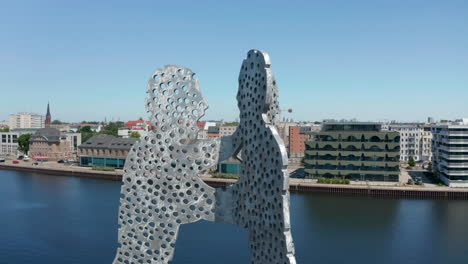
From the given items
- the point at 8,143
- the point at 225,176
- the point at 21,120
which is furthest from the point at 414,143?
the point at 21,120

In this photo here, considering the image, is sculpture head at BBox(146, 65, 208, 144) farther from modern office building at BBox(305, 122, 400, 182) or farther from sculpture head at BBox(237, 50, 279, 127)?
modern office building at BBox(305, 122, 400, 182)

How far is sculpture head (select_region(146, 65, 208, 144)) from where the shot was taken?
→ 17234mm

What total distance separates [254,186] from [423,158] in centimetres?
7286

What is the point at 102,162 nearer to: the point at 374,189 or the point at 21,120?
the point at 374,189

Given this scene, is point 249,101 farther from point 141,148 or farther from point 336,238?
point 336,238

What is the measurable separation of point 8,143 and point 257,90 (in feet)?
316

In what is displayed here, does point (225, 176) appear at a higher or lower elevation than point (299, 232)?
higher

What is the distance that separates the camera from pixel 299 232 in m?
31.4

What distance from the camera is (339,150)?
53.1 m

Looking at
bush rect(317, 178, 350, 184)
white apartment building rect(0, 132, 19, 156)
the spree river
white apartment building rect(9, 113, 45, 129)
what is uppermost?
white apartment building rect(9, 113, 45, 129)

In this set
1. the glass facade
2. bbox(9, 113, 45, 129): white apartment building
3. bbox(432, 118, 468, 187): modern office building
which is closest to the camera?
bbox(432, 118, 468, 187): modern office building

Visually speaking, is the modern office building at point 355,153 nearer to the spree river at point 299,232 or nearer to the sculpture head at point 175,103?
the spree river at point 299,232

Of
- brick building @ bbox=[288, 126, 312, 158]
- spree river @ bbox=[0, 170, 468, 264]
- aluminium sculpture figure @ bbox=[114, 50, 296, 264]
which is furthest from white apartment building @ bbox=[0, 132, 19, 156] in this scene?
aluminium sculpture figure @ bbox=[114, 50, 296, 264]

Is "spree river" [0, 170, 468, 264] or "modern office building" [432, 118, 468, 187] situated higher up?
"modern office building" [432, 118, 468, 187]
